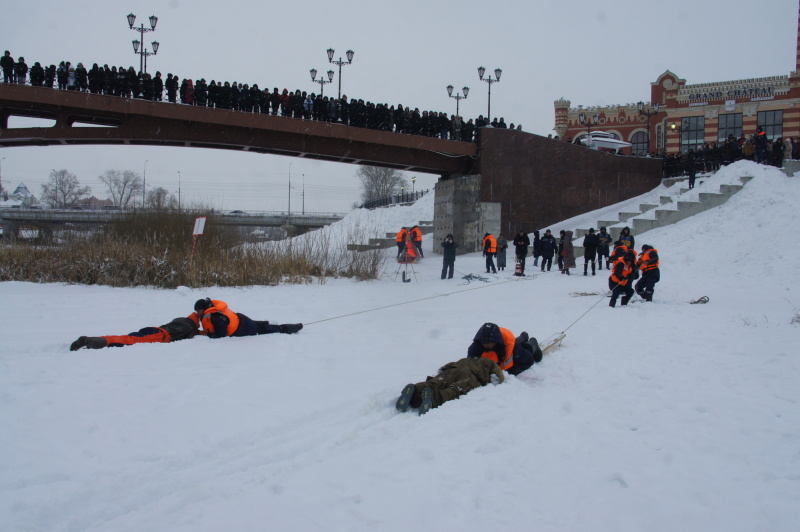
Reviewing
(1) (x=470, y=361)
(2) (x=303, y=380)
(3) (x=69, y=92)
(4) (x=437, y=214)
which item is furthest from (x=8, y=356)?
(4) (x=437, y=214)

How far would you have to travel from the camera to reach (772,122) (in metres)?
40.9

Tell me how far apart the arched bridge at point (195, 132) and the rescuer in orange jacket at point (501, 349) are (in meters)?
17.8

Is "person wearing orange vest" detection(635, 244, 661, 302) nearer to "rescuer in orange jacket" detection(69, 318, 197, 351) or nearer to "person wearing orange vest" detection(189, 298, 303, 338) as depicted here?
"person wearing orange vest" detection(189, 298, 303, 338)

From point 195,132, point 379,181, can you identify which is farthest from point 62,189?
point 195,132

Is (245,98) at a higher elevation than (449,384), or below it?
higher

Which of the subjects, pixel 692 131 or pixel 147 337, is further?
pixel 692 131

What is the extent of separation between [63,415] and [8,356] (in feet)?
9.85

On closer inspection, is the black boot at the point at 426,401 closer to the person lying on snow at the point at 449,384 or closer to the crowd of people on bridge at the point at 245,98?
the person lying on snow at the point at 449,384

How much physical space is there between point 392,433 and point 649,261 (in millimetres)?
9916

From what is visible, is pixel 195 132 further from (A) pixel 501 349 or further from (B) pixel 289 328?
(A) pixel 501 349

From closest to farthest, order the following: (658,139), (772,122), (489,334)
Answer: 1. (489,334)
2. (772,122)
3. (658,139)

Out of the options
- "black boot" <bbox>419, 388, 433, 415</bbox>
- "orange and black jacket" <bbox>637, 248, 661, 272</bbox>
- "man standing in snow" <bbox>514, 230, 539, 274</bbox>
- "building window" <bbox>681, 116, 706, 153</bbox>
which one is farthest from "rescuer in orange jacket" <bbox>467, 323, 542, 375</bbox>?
"building window" <bbox>681, 116, 706, 153</bbox>

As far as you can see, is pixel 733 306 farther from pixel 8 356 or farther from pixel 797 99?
pixel 797 99

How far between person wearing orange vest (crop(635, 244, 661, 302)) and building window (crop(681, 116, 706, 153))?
34766 mm
